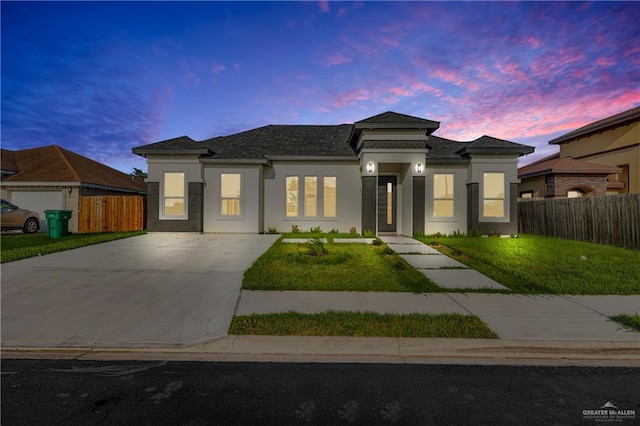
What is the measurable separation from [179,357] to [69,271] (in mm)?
5622

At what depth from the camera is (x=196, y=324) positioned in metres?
4.61

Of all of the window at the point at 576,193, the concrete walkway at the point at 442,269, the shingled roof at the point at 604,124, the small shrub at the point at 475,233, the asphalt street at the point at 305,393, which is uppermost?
the shingled roof at the point at 604,124

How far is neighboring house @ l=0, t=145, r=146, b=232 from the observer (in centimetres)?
1828

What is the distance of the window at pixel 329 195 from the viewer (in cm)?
1573

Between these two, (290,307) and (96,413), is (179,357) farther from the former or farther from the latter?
(290,307)

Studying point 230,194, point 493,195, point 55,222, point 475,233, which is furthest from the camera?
point 230,194

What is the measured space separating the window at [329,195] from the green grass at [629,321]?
11747mm

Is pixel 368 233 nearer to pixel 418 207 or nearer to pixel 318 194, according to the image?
pixel 418 207

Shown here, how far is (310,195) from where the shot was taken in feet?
51.8

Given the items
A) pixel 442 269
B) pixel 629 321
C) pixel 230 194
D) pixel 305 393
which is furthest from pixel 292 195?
pixel 305 393

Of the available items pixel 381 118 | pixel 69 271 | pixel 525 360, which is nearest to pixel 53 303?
→ pixel 69 271

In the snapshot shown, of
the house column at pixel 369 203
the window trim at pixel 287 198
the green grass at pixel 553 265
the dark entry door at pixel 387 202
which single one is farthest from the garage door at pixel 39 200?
the green grass at pixel 553 265

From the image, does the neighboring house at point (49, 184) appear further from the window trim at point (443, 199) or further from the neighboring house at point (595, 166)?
the neighboring house at point (595, 166)

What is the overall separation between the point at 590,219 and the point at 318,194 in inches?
466
